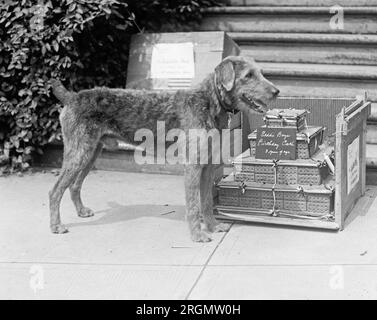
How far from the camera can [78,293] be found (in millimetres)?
3828

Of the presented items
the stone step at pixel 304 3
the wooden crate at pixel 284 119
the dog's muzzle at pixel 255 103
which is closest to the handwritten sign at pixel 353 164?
the wooden crate at pixel 284 119

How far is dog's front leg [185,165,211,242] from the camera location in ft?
15.5

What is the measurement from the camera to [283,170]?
5047 millimetres

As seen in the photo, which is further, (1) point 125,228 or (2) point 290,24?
(2) point 290,24

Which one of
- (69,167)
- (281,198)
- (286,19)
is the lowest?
(281,198)

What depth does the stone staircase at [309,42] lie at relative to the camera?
21.9 ft

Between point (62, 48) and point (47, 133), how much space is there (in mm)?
900

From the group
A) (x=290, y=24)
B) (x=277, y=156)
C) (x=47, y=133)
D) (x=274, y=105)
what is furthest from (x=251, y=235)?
(x=290, y=24)

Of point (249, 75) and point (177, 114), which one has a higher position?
point (249, 75)

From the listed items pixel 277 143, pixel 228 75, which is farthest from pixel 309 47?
pixel 228 75

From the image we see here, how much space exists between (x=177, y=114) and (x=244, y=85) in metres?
0.56

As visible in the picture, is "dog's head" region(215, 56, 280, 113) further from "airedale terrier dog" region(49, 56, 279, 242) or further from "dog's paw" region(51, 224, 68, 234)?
"dog's paw" region(51, 224, 68, 234)

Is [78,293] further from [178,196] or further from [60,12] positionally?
[60,12]

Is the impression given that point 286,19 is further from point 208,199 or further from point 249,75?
point 208,199
